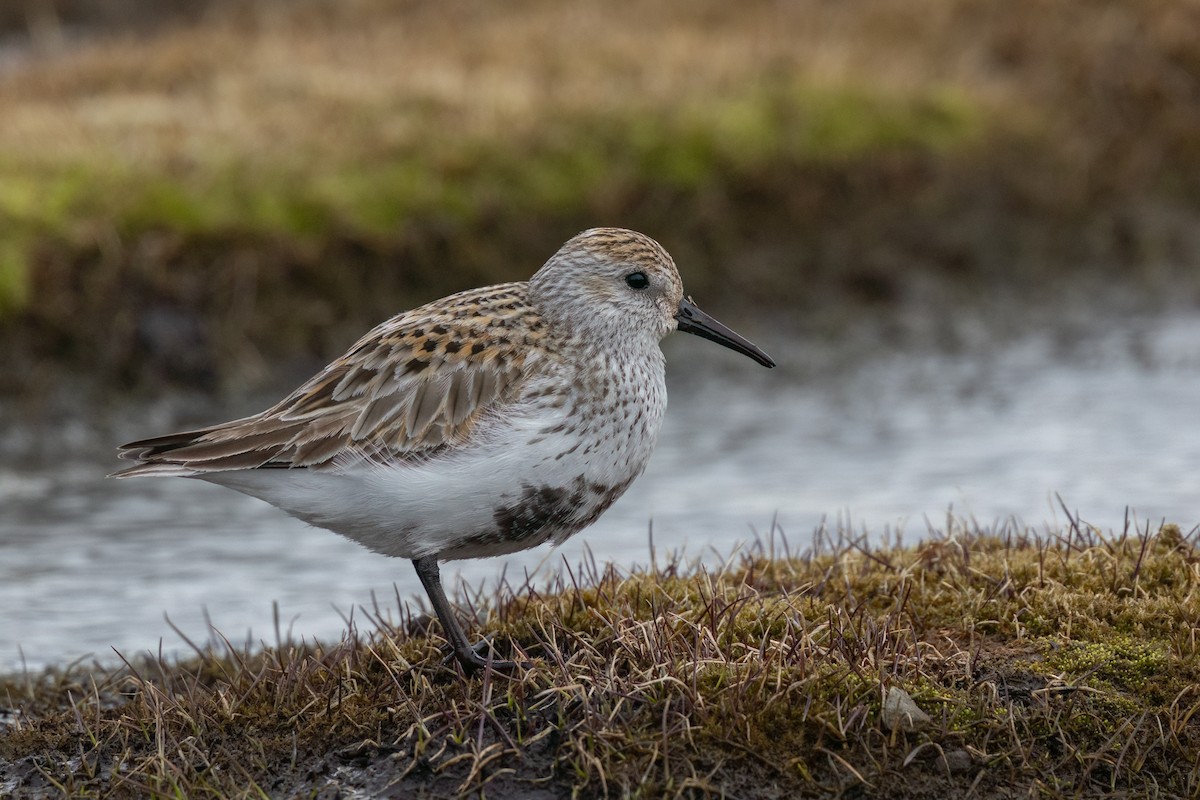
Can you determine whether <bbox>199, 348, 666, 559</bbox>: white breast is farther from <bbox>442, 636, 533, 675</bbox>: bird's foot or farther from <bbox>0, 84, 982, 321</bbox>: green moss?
<bbox>0, 84, 982, 321</bbox>: green moss

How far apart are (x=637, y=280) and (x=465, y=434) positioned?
1.18 m

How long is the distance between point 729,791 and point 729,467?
19.0ft

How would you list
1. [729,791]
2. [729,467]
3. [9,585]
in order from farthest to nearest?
[729,467], [9,585], [729,791]

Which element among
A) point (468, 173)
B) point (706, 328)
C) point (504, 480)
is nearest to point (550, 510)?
point (504, 480)

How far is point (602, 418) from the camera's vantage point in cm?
630

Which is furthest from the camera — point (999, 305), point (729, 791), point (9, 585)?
point (999, 305)

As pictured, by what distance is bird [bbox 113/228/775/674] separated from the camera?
6.16 meters

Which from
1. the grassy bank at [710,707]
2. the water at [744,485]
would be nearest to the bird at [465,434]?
the grassy bank at [710,707]

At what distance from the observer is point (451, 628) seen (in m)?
6.18

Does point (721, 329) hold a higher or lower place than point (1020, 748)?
higher

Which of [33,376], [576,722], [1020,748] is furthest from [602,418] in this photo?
[33,376]

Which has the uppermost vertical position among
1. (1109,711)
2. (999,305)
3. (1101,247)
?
(1101,247)

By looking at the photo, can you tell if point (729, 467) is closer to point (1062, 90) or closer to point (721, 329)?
point (721, 329)

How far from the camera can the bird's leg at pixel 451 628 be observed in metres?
6.14
